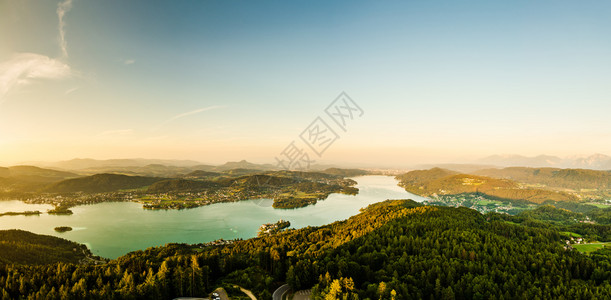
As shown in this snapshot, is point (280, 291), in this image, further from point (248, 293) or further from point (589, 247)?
point (589, 247)

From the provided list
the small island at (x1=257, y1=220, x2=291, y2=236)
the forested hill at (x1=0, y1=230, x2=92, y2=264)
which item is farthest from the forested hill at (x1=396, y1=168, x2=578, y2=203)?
the forested hill at (x1=0, y1=230, x2=92, y2=264)

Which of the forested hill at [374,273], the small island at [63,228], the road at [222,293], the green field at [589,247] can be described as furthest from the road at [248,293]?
the small island at [63,228]

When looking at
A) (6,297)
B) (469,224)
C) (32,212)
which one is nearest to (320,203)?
(469,224)

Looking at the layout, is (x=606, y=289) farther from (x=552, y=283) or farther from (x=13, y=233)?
(x=13, y=233)

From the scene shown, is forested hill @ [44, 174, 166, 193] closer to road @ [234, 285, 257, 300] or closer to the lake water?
the lake water

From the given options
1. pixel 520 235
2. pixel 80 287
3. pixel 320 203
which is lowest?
pixel 320 203
